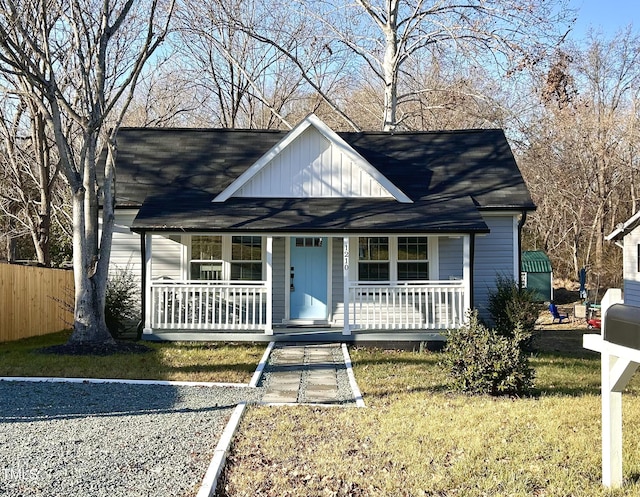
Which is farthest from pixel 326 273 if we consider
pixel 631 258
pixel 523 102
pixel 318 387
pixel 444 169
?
pixel 523 102

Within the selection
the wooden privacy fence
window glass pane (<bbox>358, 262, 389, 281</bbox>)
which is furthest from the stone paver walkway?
the wooden privacy fence

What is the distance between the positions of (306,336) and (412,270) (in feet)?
11.2

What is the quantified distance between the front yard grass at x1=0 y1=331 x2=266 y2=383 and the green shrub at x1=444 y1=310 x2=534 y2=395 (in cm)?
333

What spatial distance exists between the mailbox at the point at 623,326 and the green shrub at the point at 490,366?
351 centimetres

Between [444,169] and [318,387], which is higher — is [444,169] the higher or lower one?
the higher one

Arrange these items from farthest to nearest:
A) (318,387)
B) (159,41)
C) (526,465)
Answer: (159,41) → (318,387) → (526,465)

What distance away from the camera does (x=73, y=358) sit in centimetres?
1166

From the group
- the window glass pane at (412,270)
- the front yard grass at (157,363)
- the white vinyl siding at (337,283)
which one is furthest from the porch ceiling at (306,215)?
the front yard grass at (157,363)

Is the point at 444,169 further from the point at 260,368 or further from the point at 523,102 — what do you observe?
the point at 523,102

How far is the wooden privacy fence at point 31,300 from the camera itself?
15.0 m

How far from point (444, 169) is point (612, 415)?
39.1ft

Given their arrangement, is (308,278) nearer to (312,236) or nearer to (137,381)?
(312,236)

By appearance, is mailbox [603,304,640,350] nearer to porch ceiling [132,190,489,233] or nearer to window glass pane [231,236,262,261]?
porch ceiling [132,190,489,233]

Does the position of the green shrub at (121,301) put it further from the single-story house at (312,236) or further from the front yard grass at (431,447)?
the front yard grass at (431,447)
